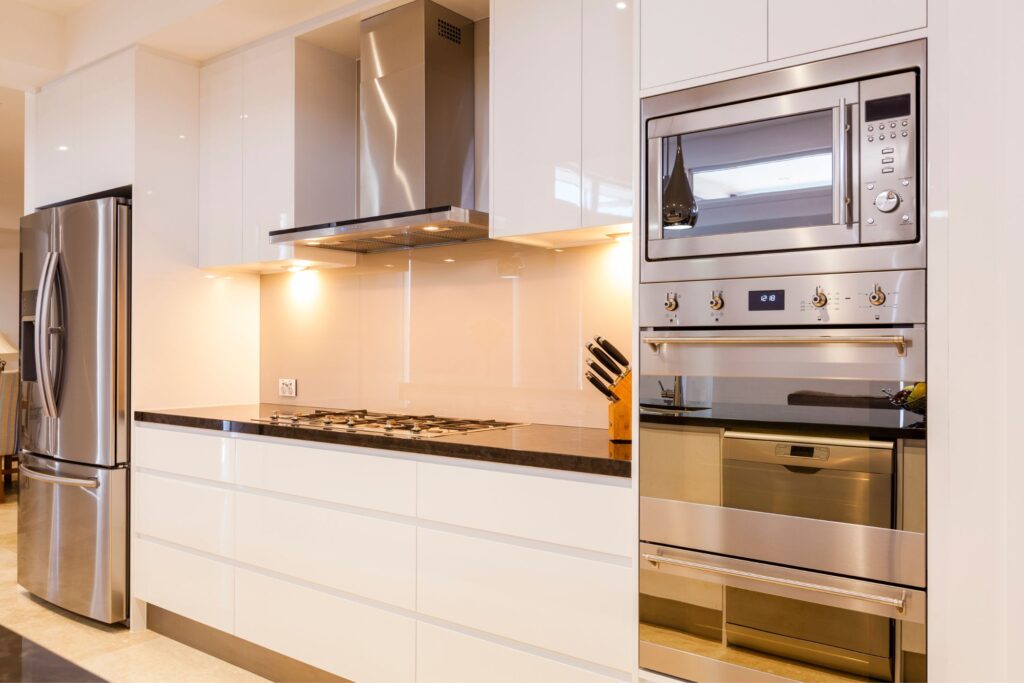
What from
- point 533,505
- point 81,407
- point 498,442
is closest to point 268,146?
point 81,407

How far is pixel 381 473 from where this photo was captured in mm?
2404

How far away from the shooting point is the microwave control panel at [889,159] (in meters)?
1.52

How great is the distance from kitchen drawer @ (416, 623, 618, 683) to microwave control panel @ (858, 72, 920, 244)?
4.16 feet

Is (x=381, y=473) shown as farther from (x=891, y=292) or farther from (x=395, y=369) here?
(x=891, y=292)

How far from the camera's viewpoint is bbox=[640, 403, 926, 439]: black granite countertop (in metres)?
1.52

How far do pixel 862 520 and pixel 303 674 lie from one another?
2038 mm

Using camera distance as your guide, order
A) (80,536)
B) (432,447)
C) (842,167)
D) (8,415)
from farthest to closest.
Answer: (8,415), (80,536), (432,447), (842,167)

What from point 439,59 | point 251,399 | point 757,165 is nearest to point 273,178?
point 439,59

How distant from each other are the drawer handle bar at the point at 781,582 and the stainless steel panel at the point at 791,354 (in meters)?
0.44

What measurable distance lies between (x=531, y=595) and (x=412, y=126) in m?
1.70

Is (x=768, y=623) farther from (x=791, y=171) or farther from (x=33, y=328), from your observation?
(x=33, y=328)

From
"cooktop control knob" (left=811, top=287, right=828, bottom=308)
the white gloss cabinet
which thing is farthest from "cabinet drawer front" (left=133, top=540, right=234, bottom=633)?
"cooktop control knob" (left=811, top=287, right=828, bottom=308)

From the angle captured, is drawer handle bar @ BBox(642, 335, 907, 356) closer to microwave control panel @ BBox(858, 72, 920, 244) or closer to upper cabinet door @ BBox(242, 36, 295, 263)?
microwave control panel @ BBox(858, 72, 920, 244)

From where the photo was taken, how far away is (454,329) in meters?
3.05
